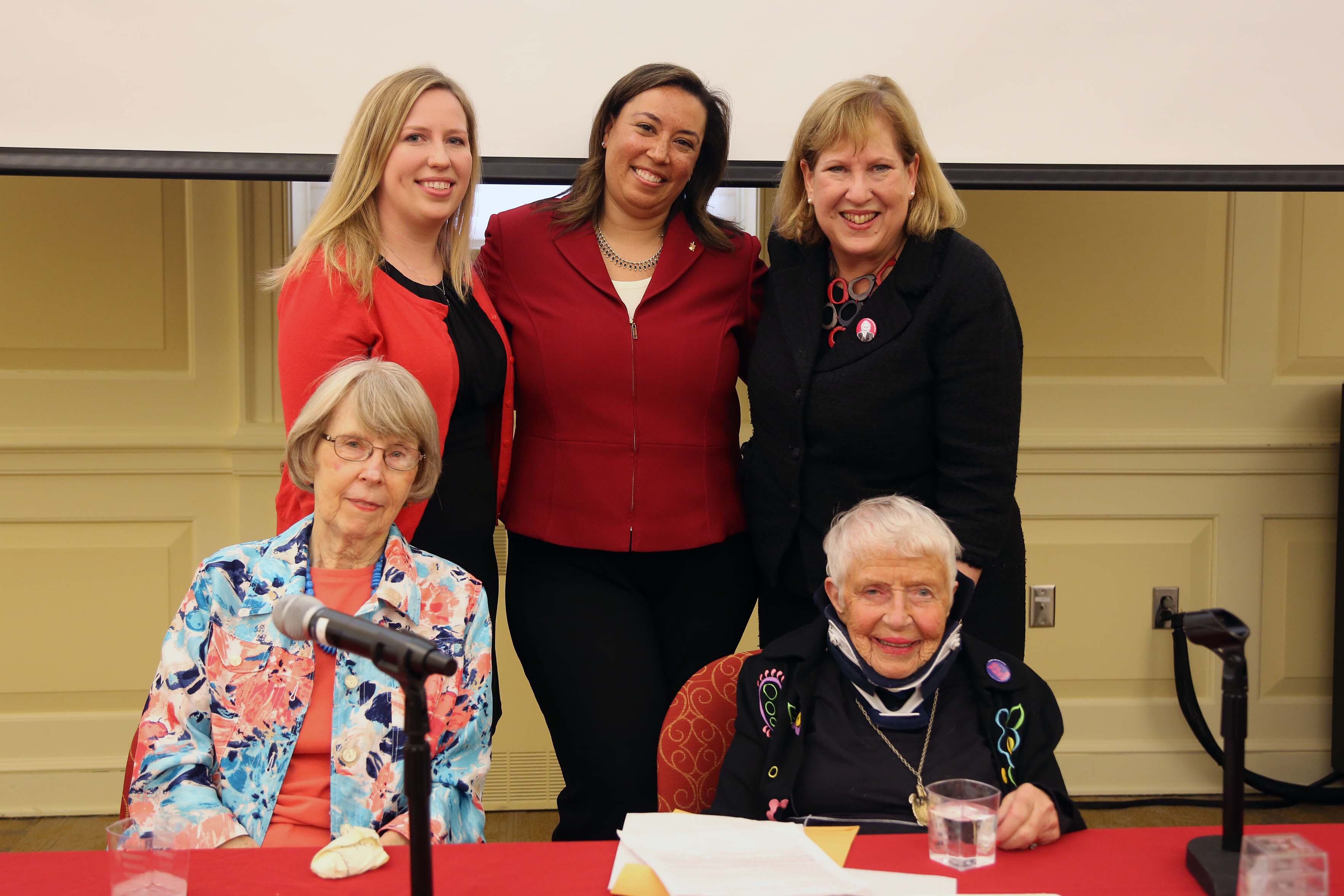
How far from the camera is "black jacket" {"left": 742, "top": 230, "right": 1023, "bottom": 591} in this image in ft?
6.21

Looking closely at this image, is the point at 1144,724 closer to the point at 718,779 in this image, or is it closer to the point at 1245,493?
the point at 1245,493

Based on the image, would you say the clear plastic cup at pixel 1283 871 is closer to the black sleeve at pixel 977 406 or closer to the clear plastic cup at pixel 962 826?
the clear plastic cup at pixel 962 826

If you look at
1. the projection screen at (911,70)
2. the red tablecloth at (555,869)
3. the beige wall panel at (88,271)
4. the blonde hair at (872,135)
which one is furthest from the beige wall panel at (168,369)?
the red tablecloth at (555,869)

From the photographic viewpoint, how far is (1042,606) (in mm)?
3359

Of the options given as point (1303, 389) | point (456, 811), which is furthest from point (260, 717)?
point (1303, 389)

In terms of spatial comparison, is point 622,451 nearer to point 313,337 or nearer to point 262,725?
point 313,337

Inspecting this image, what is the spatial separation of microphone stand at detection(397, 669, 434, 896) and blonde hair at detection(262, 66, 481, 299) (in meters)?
1.08

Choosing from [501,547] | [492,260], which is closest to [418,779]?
[492,260]

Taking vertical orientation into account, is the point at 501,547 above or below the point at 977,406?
below

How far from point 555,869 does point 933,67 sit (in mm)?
1971

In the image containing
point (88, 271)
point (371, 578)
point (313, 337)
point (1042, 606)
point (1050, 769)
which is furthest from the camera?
point (1042, 606)

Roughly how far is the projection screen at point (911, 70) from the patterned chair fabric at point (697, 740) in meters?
1.19

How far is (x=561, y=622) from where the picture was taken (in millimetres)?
2016

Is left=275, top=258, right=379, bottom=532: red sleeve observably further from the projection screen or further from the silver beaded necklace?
the projection screen
